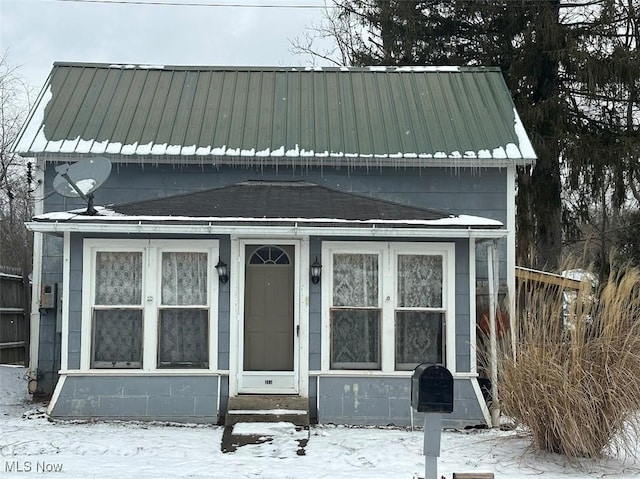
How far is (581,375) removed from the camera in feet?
21.4

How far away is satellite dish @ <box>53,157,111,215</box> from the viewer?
28.2 feet

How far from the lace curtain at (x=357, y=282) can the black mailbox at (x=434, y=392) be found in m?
3.51

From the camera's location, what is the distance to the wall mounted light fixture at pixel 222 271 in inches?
345

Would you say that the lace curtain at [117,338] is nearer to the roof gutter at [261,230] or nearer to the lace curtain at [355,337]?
the roof gutter at [261,230]

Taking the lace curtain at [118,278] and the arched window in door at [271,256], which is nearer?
the lace curtain at [118,278]

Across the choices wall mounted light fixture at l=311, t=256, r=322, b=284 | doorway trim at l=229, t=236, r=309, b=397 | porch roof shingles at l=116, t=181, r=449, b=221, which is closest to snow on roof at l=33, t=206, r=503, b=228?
porch roof shingles at l=116, t=181, r=449, b=221

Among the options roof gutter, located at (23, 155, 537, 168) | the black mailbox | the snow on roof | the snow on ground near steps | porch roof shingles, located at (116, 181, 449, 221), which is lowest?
the snow on ground near steps

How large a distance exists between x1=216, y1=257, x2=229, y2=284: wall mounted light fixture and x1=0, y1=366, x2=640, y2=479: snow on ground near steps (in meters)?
1.84

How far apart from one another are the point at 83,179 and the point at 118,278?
52.4 inches

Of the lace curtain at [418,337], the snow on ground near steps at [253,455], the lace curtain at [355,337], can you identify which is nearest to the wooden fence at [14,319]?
the snow on ground near steps at [253,455]

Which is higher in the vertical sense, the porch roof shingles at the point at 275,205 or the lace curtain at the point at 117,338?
the porch roof shingles at the point at 275,205

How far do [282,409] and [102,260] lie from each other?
9.74 ft

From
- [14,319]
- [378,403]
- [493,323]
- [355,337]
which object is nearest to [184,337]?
[355,337]

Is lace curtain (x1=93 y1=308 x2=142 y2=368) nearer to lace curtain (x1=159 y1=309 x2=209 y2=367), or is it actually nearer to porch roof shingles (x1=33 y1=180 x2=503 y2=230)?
lace curtain (x1=159 y1=309 x2=209 y2=367)
